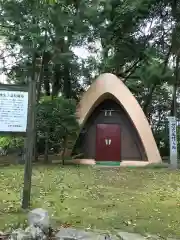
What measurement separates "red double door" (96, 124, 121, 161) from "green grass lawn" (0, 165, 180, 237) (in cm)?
418

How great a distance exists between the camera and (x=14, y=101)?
523 centimetres

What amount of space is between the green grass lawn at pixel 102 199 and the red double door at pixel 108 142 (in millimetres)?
4181

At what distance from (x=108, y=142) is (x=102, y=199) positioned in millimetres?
7751

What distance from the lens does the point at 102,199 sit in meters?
6.15

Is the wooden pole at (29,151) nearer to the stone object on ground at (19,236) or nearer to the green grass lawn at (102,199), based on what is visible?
the green grass lawn at (102,199)

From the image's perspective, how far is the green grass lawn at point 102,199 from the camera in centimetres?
454

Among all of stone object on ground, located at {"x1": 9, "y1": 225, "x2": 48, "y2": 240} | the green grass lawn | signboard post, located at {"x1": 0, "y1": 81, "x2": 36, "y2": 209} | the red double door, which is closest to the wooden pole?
signboard post, located at {"x1": 0, "y1": 81, "x2": 36, "y2": 209}

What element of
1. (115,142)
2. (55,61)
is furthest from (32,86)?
(115,142)

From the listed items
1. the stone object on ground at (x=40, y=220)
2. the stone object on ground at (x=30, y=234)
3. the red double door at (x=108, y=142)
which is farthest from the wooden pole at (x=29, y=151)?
the red double door at (x=108, y=142)

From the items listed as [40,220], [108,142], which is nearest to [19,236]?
[40,220]

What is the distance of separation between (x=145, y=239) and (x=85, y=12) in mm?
10424

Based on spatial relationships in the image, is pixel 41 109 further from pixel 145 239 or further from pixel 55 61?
pixel 145 239

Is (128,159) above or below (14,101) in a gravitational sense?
below

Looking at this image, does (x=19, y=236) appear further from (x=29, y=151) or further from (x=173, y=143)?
(x=173, y=143)
